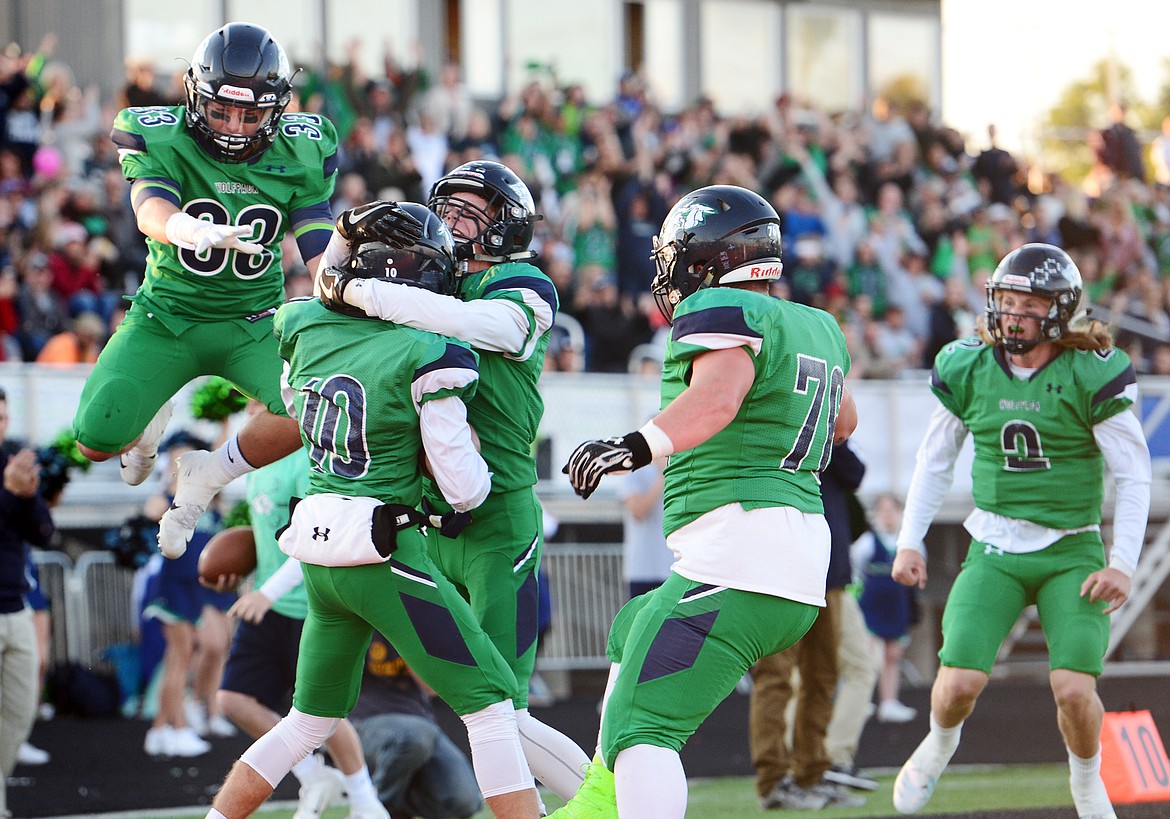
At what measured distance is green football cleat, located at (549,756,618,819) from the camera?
4.30m

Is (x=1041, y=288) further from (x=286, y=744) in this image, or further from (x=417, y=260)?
(x=286, y=744)

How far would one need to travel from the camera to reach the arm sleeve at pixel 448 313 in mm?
4836

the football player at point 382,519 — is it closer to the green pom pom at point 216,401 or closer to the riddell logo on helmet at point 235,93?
the riddell logo on helmet at point 235,93

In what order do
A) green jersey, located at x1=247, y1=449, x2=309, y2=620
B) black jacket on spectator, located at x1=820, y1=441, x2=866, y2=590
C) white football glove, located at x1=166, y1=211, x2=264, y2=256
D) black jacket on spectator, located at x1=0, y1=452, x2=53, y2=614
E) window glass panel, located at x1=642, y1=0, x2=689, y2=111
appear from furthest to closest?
window glass panel, located at x1=642, y1=0, x2=689, y2=111, black jacket on spectator, located at x1=820, y1=441, x2=866, y2=590, black jacket on spectator, located at x1=0, y1=452, x2=53, y2=614, green jersey, located at x1=247, y1=449, x2=309, y2=620, white football glove, located at x1=166, y1=211, x2=264, y2=256

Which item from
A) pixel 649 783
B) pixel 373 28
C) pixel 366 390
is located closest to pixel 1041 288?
pixel 366 390

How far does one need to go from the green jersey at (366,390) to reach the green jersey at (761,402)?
71cm

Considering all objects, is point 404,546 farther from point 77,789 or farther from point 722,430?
point 77,789

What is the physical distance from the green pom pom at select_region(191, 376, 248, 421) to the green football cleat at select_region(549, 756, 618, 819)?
329cm

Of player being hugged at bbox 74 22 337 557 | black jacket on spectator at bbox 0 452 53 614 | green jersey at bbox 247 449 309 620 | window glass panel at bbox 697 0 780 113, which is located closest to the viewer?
player being hugged at bbox 74 22 337 557

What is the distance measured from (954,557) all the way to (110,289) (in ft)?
26.2

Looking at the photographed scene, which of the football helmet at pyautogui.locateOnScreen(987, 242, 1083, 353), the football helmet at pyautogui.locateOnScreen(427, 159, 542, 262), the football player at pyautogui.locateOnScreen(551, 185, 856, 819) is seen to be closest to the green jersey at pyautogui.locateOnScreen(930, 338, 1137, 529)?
the football helmet at pyautogui.locateOnScreen(987, 242, 1083, 353)

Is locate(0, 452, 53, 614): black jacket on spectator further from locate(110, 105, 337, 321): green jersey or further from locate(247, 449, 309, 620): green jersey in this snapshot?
locate(110, 105, 337, 321): green jersey

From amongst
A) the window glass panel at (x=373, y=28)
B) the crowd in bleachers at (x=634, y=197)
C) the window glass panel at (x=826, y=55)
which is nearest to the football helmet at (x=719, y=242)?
the crowd in bleachers at (x=634, y=197)

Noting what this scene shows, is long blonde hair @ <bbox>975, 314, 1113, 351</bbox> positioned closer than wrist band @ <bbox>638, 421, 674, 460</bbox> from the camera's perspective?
No
